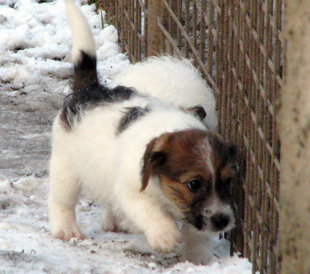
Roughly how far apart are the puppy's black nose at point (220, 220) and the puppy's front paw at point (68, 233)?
→ 1.23m

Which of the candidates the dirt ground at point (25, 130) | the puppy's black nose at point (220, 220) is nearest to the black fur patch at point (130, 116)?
the puppy's black nose at point (220, 220)

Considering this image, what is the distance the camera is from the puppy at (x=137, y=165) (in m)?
3.59

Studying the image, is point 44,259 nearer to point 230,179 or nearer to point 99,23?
point 230,179

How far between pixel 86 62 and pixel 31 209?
122 cm

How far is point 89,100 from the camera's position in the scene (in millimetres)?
4410

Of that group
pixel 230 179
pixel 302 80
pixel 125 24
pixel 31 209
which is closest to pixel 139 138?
pixel 230 179

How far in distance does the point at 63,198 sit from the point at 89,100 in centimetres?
73

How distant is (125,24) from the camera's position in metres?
7.76

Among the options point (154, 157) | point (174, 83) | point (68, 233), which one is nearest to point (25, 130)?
point (174, 83)

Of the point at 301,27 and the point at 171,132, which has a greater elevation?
the point at 301,27

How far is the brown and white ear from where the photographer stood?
11.8 ft

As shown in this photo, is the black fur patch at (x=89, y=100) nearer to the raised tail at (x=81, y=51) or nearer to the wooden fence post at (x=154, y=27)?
the raised tail at (x=81, y=51)

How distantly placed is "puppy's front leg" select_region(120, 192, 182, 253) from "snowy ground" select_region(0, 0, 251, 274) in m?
0.21

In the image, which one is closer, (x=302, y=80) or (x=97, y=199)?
(x=302, y=80)
